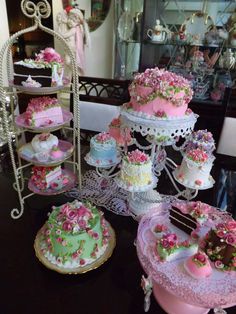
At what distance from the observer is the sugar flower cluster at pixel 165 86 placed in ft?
3.03

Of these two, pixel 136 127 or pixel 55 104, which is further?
pixel 55 104

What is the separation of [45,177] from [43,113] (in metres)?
0.32

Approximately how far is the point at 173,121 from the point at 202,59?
1.45 meters

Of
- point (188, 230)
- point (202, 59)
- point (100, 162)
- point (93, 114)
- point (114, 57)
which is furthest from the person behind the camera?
point (114, 57)

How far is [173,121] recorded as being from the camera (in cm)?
94

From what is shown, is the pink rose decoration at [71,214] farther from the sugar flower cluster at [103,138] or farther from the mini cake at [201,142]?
the mini cake at [201,142]

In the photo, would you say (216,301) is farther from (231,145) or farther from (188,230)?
(231,145)

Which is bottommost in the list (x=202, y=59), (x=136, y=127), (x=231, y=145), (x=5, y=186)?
(x=5, y=186)

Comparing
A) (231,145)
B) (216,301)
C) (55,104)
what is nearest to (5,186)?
(55,104)

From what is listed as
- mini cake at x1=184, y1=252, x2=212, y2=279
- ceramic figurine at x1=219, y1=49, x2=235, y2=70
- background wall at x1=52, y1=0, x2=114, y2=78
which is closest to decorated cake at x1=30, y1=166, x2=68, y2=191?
mini cake at x1=184, y1=252, x2=212, y2=279

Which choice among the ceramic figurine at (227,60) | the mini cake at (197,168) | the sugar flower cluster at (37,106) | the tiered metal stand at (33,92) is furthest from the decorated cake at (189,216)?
the ceramic figurine at (227,60)

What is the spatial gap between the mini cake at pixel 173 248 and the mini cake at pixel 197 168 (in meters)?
0.33

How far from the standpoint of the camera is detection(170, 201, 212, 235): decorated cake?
78cm

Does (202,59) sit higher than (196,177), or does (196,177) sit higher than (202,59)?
(202,59)
